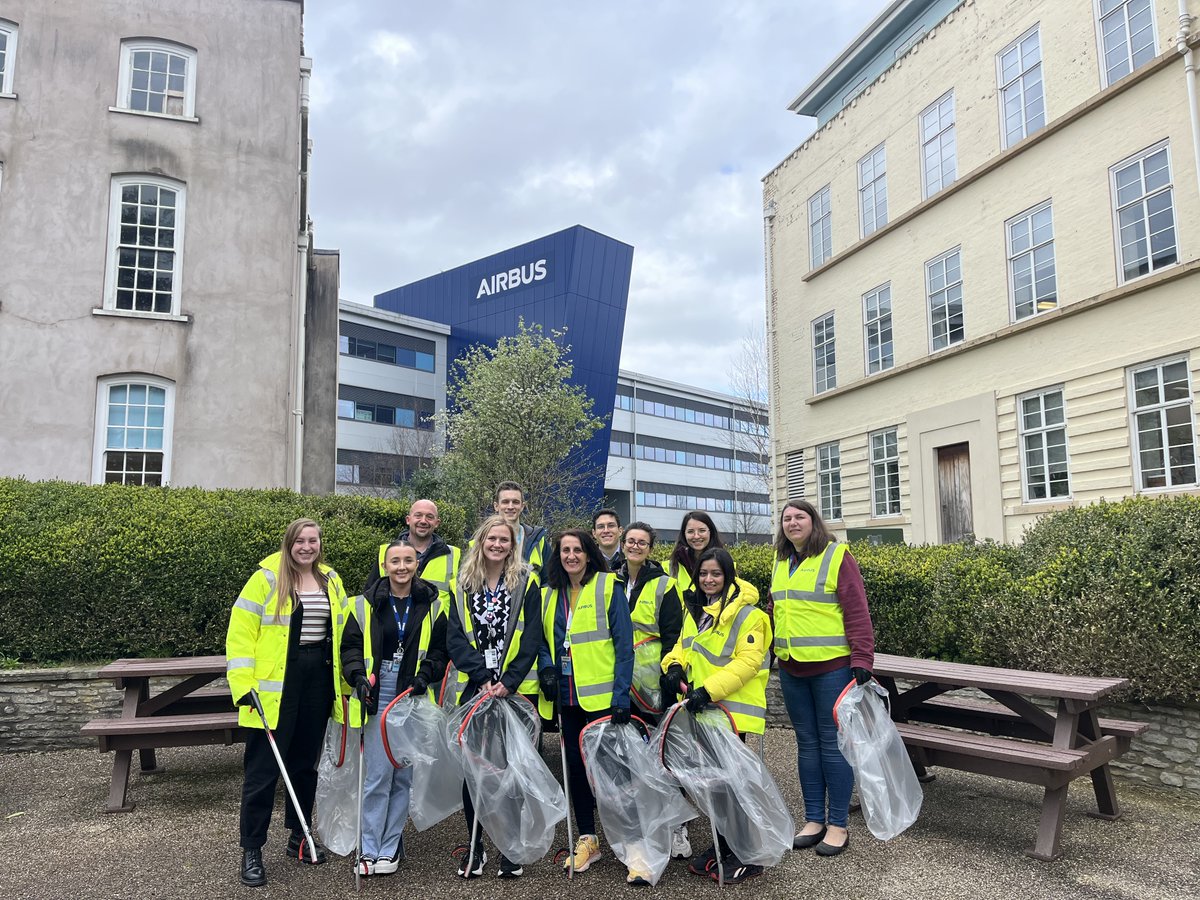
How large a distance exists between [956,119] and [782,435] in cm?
858

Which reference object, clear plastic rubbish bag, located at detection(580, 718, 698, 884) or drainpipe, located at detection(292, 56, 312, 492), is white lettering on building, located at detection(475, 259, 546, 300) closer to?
drainpipe, located at detection(292, 56, 312, 492)

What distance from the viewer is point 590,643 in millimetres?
4703

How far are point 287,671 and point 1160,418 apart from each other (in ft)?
38.6

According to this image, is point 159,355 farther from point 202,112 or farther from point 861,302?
point 861,302

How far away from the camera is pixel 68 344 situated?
1266cm

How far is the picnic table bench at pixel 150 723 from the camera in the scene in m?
5.63

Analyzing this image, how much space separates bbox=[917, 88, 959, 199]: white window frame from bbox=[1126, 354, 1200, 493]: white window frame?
5.68 metres

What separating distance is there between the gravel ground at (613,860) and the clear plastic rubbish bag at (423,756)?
13.4 inches

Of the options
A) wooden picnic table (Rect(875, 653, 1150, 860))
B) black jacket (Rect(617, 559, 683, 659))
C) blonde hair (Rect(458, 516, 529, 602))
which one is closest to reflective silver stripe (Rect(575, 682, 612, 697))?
black jacket (Rect(617, 559, 683, 659))

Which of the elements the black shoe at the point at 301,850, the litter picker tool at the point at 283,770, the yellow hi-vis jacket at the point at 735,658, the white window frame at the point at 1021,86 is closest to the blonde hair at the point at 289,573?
the litter picker tool at the point at 283,770

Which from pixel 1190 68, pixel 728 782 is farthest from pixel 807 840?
pixel 1190 68

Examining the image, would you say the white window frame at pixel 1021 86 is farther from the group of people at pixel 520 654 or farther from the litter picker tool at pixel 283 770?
the litter picker tool at pixel 283 770

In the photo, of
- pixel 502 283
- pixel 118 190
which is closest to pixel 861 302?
pixel 118 190

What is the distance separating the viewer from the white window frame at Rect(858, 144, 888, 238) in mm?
18328
